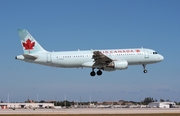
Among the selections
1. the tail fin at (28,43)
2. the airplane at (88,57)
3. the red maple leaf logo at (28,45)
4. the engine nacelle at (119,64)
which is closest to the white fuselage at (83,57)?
the airplane at (88,57)

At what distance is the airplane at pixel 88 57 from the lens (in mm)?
86938

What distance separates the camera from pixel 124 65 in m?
86.4

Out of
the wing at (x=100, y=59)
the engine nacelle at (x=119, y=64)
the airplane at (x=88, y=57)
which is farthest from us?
the airplane at (x=88, y=57)

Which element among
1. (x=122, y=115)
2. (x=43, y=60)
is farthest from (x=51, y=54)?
(x=122, y=115)

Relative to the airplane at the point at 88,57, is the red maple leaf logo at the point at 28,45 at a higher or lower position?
higher

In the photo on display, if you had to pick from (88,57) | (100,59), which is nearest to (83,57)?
(88,57)

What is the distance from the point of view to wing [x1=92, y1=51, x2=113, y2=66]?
8531 centimetres

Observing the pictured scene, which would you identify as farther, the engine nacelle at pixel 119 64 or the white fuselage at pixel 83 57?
the white fuselage at pixel 83 57

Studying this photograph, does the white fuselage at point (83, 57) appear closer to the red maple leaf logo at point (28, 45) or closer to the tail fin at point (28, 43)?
the tail fin at point (28, 43)

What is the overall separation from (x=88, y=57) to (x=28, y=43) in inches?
599

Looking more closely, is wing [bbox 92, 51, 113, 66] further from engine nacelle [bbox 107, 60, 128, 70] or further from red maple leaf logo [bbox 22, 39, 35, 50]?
red maple leaf logo [bbox 22, 39, 35, 50]

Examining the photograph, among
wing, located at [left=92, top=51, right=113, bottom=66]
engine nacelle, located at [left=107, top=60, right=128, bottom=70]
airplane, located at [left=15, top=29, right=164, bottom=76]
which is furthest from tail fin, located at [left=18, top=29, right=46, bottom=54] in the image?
engine nacelle, located at [left=107, top=60, right=128, bottom=70]

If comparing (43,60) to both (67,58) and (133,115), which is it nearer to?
(67,58)

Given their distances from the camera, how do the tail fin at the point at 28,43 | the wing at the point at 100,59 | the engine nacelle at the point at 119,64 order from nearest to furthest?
the wing at the point at 100,59 < the engine nacelle at the point at 119,64 < the tail fin at the point at 28,43
